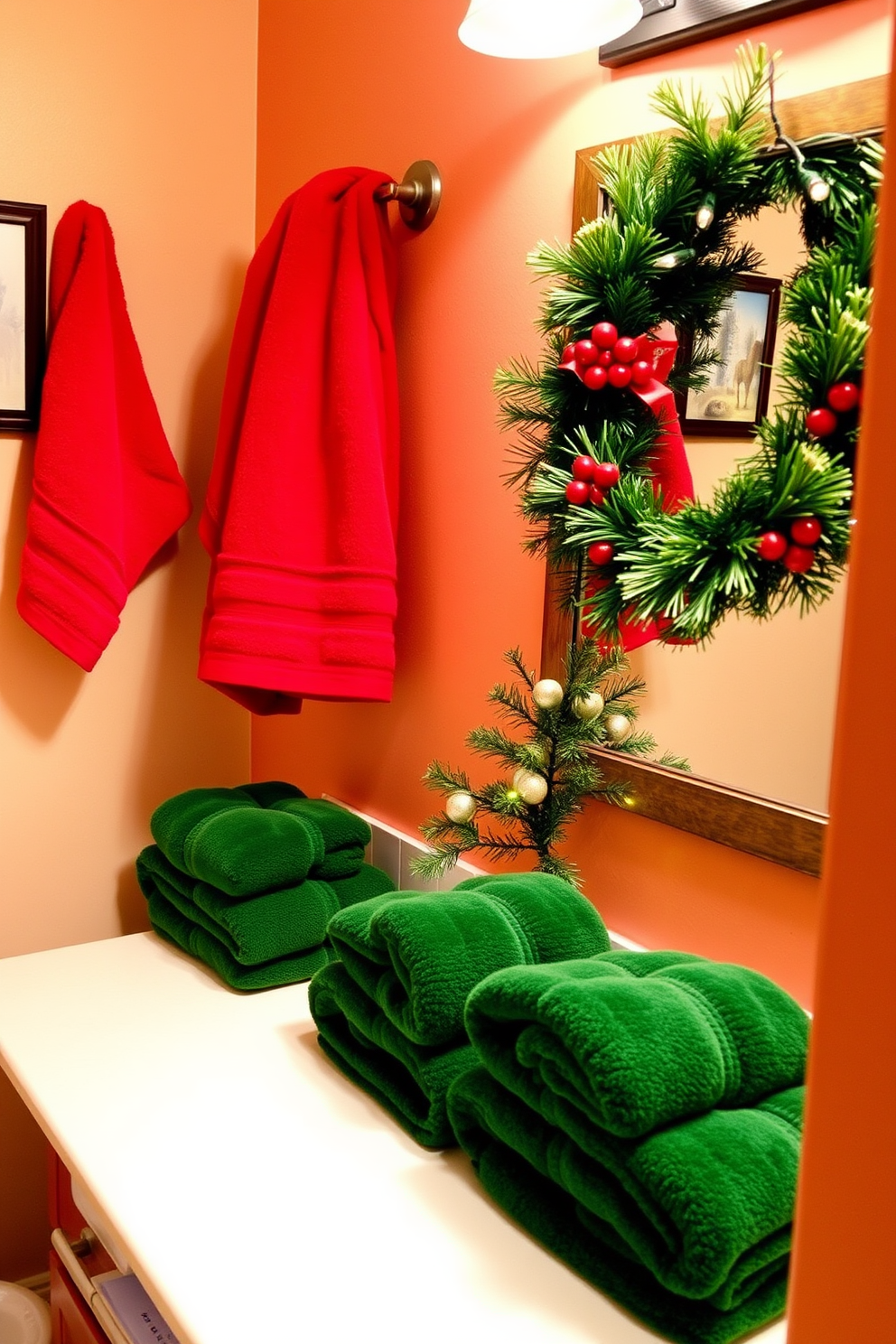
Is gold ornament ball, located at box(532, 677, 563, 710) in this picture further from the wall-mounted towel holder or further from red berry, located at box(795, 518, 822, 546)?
the wall-mounted towel holder

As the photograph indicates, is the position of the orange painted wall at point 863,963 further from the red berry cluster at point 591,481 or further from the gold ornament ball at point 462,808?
the gold ornament ball at point 462,808

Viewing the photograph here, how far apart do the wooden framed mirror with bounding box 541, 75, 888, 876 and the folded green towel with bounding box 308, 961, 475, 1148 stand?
0.29m

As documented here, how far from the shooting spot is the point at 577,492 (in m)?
0.89

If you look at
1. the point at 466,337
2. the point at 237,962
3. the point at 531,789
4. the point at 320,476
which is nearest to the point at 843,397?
the point at 531,789

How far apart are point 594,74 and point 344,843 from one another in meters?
0.86

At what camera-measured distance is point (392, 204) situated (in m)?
1.38

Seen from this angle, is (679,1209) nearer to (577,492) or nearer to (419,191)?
(577,492)

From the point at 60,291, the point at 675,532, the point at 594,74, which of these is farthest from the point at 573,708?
the point at 60,291

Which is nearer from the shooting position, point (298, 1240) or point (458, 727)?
point (298, 1240)

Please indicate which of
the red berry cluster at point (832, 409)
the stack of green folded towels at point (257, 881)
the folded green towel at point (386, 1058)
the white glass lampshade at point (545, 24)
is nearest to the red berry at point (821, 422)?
the red berry cluster at point (832, 409)

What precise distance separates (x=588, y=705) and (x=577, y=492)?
0.77 feet

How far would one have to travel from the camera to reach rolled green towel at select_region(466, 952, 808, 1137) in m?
0.69

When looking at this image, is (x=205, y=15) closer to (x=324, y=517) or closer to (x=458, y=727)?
(x=324, y=517)

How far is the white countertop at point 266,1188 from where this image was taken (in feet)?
2.36
